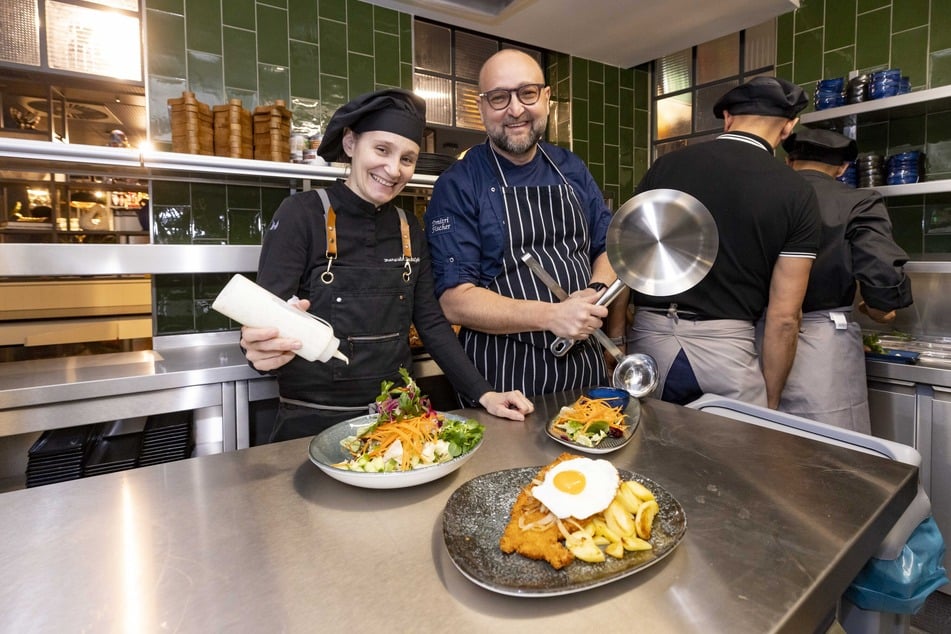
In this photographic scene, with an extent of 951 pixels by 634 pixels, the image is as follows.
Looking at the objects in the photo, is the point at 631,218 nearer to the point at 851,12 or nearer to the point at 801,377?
the point at 801,377

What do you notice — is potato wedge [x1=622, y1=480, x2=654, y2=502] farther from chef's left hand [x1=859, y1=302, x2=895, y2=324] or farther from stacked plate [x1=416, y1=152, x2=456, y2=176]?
stacked plate [x1=416, y1=152, x2=456, y2=176]

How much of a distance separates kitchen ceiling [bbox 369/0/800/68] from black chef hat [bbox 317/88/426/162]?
179cm

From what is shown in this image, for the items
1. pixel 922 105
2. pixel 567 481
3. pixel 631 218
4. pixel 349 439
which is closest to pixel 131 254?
pixel 349 439

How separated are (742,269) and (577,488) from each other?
1.28 meters

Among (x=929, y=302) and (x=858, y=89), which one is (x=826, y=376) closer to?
(x=929, y=302)

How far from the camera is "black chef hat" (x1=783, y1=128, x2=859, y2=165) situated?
2328 millimetres

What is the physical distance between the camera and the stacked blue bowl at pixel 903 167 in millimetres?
2775

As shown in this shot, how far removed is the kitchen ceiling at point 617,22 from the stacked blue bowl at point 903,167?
3.62 feet

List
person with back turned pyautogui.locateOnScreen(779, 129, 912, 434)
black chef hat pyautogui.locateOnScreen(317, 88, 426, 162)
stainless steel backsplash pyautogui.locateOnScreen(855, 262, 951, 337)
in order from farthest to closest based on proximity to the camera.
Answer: stainless steel backsplash pyautogui.locateOnScreen(855, 262, 951, 337), person with back turned pyautogui.locateOnScreen(779, 129, 912, 434), black chef hat pyautogui.locateOnScreen(317, 88, 426, 162)

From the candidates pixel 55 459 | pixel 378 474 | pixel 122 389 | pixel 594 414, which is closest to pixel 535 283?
pixel 594 414

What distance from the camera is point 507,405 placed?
1375mm

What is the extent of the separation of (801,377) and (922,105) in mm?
1707

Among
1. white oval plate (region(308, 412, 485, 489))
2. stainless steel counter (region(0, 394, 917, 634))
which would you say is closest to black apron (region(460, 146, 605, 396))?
stainless steel counter (region(0, 394, 917, 634))

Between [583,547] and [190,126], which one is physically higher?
[190,126]
